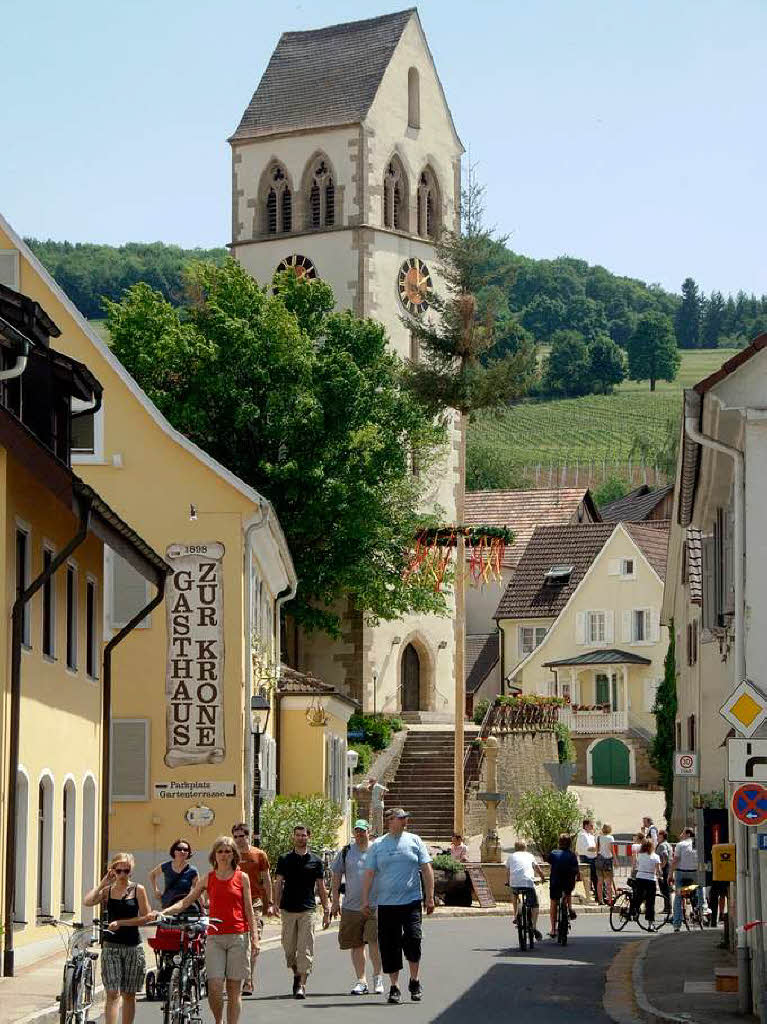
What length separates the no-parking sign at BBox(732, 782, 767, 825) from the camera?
1761 cm

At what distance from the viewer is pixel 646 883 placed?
1323 inches

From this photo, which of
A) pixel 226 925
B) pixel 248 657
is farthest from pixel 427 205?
pixel 226 925

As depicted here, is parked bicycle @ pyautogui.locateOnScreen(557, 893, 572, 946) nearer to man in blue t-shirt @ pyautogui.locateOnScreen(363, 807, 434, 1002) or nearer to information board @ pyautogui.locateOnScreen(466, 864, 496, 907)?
man in blue t-shirt @ pyautogui.locateOnScreen(363, 807, 434, 1002)

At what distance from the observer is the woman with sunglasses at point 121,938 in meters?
16.5

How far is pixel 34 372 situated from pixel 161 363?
105ft

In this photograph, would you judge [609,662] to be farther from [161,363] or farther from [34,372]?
[34,372]

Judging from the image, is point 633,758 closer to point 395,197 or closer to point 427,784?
point 427,784

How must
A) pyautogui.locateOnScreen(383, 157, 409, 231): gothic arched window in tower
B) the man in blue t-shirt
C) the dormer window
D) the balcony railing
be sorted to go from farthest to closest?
the dormer window → the balcony railing → pyautogui.locateOnScreen(383, 157, 409, 231): gothic arched window in tower → the man in blue t-shirt

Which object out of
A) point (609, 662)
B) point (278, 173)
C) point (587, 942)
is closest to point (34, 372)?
point (587, 942)

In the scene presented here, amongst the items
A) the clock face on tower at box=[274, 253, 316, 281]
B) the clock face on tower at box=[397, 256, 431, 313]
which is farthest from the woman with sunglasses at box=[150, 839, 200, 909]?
the clock face on tower at box=[274, 253, 316, 281]

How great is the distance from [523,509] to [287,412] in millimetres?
37573

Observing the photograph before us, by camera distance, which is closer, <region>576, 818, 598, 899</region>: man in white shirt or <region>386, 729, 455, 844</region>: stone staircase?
<region>576, 818, 598, 899</region>: man in white shirt

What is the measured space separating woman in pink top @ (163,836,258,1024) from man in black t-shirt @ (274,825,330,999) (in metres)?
3.53

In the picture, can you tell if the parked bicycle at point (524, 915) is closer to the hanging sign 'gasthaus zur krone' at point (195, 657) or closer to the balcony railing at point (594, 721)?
the hanging sign 'gasthaus zur krone' at point (195, 657)
